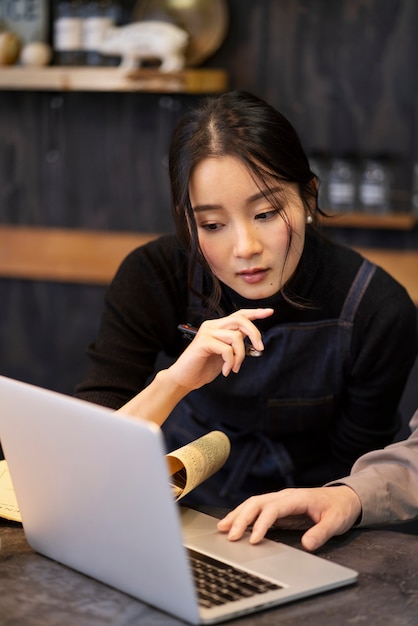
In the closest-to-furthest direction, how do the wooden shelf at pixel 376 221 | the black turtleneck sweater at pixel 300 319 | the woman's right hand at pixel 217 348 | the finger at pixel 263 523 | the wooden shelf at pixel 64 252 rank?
the finger at pixel 263 523, the woman's right hand at pixel 217 348, the black turtleneck sweater at pixel 300 319, the wooden shelf at pixel 376 221, the wooden shelf at pixel 64 252

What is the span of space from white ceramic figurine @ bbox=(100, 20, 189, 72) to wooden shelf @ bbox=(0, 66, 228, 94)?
0.04 meters

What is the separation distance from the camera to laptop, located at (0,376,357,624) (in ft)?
3.15

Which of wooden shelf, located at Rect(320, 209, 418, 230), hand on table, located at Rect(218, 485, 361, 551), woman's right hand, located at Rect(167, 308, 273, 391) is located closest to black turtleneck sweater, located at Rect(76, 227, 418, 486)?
woman's right hand, located at Rect(167, 308, 273, 391)

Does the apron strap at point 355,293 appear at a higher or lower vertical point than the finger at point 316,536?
higher

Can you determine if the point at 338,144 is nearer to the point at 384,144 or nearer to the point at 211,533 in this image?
the point at 384,144

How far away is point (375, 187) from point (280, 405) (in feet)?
5.41

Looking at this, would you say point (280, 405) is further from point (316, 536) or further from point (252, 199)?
point (316, 536)

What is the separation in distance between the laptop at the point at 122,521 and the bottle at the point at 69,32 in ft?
8.48

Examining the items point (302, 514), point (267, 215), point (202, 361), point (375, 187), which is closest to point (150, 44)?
point (375, 187)

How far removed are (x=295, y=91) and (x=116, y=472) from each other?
2623 mm

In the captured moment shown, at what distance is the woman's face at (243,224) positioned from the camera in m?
1.52

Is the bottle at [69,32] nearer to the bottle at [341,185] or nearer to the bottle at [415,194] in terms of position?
the bottle at [341,185]

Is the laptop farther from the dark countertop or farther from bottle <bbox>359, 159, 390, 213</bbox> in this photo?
bottle <bbox>359, 159, 390, 213</bbox>

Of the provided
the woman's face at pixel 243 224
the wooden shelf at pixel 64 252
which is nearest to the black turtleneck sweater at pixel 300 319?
the woman's face at pixel 243 224
